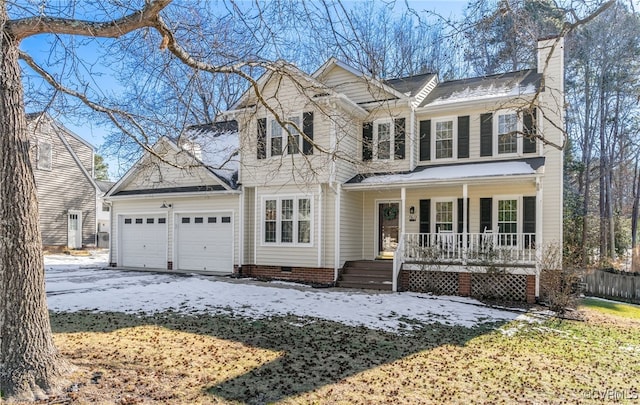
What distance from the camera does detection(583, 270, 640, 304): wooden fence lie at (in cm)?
1523

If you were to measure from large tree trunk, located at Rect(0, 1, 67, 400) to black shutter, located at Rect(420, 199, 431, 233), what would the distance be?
455 inches

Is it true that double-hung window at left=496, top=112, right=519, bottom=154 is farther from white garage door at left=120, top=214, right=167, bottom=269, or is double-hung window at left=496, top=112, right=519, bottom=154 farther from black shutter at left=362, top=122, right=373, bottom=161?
white garage door at left=120, top=214, right=167, bottom=269

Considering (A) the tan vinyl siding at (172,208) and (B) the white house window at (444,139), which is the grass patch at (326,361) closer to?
(B) the white house window at (444,139)

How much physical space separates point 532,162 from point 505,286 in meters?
3.69

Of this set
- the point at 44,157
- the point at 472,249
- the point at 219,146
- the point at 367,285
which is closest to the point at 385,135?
the point at 472,249

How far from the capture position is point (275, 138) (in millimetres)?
14625

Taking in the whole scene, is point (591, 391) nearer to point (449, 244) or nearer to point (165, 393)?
point (165, 393)

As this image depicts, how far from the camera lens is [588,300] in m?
14.0

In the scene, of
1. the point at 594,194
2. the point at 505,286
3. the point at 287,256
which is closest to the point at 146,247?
the point at 287,256

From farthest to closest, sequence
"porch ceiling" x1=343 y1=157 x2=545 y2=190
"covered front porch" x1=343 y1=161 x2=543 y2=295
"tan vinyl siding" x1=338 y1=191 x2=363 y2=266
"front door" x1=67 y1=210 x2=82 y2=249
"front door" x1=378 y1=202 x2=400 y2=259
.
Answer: "front door" x1=67 y1=210 x2=82 y2=249
"front door" x1=378 y1=202 x2=400 y2=259
"tan vinyl siding" x1=338 y1=191 x2=363 y2=266
"porch ceiling" x1=343 y1=157 x2=545 y2=190
"covered front porch" x1=343 y1=161 x2=543 y2=295

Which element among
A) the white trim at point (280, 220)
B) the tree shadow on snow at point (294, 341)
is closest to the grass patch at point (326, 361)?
the tree shadow on snow at point (294, 341)

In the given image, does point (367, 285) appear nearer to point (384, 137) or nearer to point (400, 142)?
point (400, 142)

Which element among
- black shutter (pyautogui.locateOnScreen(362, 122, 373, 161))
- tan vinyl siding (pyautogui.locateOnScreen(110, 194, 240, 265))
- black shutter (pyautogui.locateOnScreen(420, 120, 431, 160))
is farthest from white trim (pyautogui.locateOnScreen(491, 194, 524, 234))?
tan vinyl siding (pyautogui.locateOnScreen(110, 194, 240, 265))

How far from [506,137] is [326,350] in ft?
32.5
